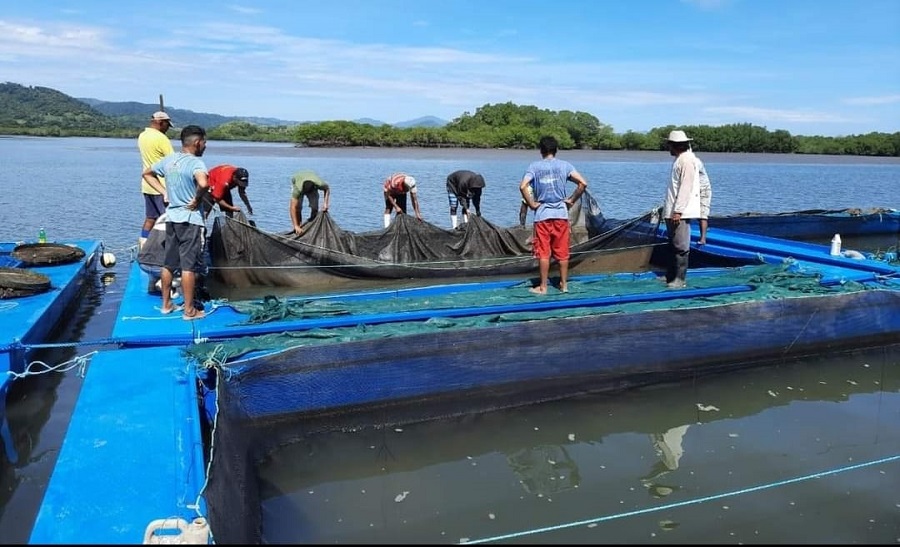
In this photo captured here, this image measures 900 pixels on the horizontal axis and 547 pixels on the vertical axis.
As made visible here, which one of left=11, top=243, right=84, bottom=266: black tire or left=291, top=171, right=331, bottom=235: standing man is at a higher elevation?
left=291, top=171, right=331, bottom=235: standing man

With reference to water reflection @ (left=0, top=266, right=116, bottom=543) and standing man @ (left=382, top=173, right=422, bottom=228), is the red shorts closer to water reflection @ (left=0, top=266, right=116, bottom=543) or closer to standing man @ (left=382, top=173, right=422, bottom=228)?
standing man @ (left=382, top=173, right=422, bottom=228)

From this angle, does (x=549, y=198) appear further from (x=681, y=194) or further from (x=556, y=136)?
(x=556, y=136)

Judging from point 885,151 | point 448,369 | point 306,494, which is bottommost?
point 306,494

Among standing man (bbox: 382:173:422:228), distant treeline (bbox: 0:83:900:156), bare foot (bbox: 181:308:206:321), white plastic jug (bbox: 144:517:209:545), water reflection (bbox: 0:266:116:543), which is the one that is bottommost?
water reflection (bbox: 0:266:116:543)

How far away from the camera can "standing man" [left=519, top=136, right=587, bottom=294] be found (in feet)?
21.5

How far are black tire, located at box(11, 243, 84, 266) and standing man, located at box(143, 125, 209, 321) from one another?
3451mm

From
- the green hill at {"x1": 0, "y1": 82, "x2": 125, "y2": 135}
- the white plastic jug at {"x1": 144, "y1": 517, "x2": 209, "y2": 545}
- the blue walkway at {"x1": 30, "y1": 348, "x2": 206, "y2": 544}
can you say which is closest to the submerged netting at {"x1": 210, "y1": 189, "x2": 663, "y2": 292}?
Result: the blue walkway at {"x1": 30, "y1": 348, "x2": 206, "y2": 544}

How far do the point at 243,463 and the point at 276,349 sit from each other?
0.99m

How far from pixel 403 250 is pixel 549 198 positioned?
307 centimetres

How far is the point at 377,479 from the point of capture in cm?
434

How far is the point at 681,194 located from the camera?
6977mm

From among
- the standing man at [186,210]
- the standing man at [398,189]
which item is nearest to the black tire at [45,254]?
the standing man at [186,210]

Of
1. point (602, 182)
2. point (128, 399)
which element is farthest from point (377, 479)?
point (602, 182)

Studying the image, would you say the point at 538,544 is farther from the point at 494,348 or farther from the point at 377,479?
the point at 494,348
